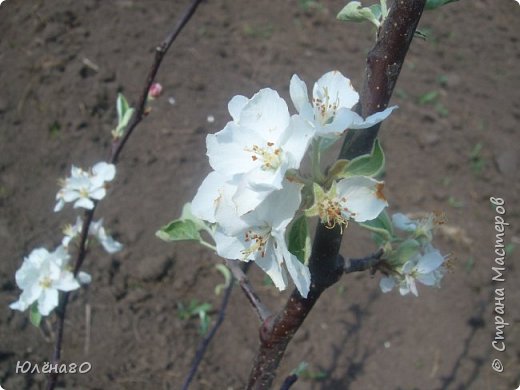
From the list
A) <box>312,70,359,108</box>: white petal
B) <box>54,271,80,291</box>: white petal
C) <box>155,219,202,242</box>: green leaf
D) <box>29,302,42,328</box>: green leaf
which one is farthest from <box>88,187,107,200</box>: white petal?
<box>312,70,359,108</box>: white petal

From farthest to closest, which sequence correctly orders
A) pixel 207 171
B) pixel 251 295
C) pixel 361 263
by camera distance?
1. pixel 207 171
2. pixel 251 295
3. pixel 361 263

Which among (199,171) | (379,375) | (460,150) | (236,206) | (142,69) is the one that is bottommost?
(379,375)

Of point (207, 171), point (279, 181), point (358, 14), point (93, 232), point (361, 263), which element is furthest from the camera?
point (207, 171)

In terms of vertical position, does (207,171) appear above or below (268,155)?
below

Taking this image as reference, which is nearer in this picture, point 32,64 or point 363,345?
point 363,345

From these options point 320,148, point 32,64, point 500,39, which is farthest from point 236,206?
point 500,39

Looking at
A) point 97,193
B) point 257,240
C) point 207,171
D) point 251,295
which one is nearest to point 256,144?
point 257,240

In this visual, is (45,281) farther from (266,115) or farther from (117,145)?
(266,115)

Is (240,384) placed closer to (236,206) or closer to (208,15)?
(236,206)

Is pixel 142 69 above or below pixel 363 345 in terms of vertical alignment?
above
